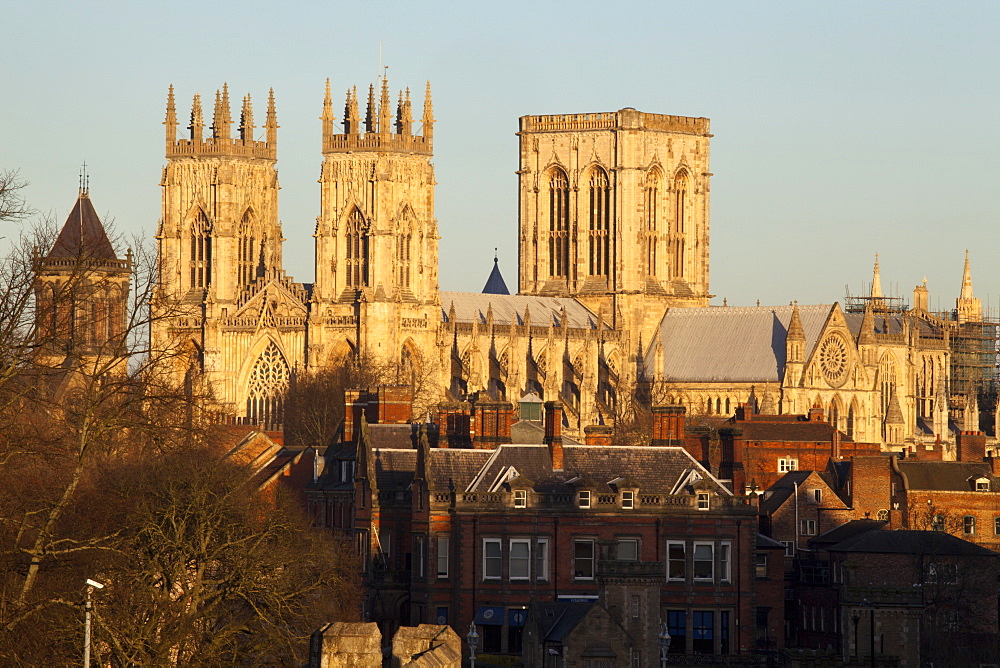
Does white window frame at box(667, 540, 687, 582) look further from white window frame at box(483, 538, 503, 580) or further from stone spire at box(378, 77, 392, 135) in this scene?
stone spire at box(378, 77, 392, 135)

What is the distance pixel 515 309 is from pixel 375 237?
57.7 ft

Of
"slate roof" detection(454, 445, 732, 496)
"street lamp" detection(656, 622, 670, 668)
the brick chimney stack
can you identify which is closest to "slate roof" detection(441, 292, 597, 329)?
the brick chimney stack

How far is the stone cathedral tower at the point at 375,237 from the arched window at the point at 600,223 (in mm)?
22412

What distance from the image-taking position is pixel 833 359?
435ft

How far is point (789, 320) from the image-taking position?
440ft

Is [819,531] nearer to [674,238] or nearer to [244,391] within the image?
[244,391]

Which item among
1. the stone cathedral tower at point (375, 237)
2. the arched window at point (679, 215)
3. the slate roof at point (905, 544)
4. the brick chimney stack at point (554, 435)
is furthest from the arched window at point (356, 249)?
the brick chimney stack at point (554, 435)

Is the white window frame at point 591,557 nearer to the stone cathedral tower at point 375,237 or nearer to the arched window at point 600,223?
the stone cathedral tower at point 375,237

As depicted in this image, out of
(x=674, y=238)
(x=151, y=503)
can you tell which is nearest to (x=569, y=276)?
(x=674, y=238)

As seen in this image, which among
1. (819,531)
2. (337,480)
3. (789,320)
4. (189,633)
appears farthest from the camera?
(789,320)

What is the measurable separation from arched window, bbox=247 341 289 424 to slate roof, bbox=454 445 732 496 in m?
59.6

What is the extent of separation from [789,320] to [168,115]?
35.3 metres

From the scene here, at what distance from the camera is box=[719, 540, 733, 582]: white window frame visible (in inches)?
2213

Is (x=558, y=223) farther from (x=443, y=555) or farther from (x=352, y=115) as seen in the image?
(x=443, y=555)
